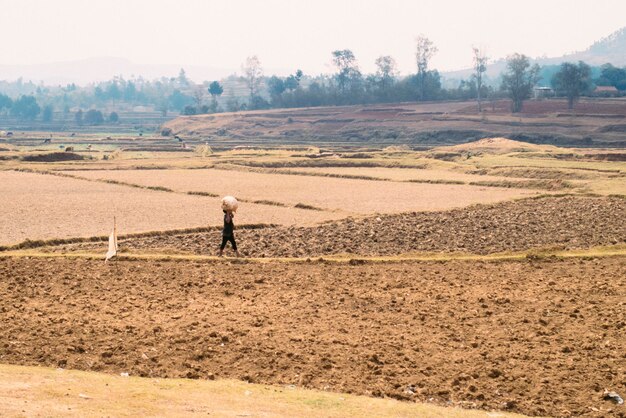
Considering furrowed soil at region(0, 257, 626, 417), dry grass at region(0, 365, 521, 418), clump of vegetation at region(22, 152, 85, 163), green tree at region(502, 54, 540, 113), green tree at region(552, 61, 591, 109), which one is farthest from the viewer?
green tree at region(502, 54, 540, 113)

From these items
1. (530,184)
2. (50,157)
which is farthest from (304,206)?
(50,157)

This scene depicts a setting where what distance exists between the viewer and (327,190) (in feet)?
145

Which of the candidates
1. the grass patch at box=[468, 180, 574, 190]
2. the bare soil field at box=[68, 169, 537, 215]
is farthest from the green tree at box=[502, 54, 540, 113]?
the grass patch at box=[468, 180, 574, 190]

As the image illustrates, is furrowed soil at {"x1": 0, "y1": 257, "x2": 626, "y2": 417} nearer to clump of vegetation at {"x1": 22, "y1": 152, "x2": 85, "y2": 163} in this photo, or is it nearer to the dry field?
the dry field

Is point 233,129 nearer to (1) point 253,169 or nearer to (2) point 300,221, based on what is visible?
(1) point 253,169

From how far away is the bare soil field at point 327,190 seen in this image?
37438mm

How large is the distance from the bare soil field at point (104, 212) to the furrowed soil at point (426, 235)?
2.09 metres

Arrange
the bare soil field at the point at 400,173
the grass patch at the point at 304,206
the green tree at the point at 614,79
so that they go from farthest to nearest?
the green tree at the point at 614,79 → the bare soil field at the point at 400,173 → the grass patch at the point at 304,206

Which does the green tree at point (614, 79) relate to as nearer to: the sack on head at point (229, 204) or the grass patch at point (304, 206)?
the grass patch at point (304, 206)

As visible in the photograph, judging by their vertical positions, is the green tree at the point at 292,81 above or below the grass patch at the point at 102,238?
above

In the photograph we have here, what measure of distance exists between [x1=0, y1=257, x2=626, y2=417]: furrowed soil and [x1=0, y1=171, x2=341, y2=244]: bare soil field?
6845 millimetres

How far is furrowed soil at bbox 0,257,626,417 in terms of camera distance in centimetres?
1399

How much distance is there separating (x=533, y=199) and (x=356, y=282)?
19679mm

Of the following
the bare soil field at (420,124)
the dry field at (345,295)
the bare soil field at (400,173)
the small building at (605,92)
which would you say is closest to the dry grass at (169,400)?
the dry field at (345,295)
